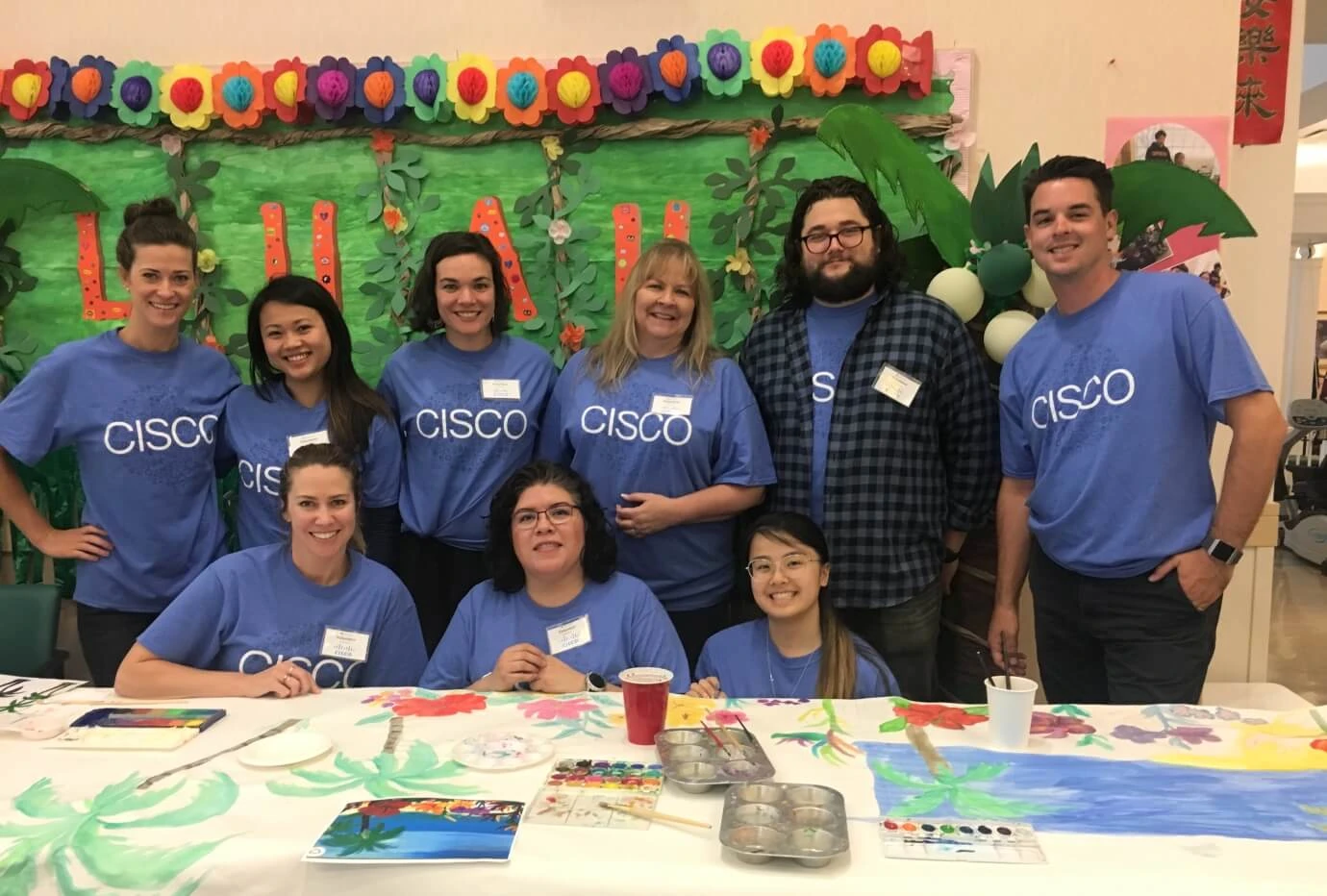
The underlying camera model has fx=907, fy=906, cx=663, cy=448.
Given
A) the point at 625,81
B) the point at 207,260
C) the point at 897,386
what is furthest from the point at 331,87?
the point at 897,386

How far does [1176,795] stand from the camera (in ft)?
4.06

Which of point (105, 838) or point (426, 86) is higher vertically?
point (426, 86)

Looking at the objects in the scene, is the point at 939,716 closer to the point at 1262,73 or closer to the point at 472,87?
the point at 472,87

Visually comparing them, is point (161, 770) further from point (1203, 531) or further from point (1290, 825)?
point (1203, 531)

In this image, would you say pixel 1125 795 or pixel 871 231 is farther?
pixel 871 231

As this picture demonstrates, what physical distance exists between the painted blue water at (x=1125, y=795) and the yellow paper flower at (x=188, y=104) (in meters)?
2.84

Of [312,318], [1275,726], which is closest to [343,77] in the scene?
[312,318]

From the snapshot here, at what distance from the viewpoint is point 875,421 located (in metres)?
2.16

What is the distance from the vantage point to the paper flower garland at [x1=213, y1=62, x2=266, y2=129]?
2900 mm

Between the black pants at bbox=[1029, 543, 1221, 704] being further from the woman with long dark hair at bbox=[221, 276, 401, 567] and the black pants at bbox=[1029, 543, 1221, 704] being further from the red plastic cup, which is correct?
the woman with long dark hair at bbox=[221, 276, 401, 567]

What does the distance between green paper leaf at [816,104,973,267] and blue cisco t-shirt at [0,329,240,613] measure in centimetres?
184

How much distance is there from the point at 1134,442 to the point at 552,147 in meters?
1.90

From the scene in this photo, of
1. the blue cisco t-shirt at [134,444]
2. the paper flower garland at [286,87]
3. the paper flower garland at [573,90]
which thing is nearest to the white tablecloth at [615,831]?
the blue cisco t-shirt at [134,444]

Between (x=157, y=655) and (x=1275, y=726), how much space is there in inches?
77.5
